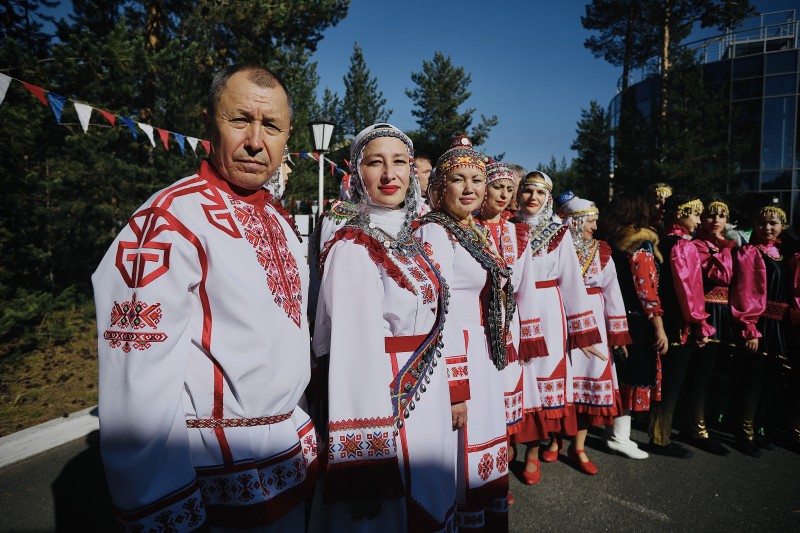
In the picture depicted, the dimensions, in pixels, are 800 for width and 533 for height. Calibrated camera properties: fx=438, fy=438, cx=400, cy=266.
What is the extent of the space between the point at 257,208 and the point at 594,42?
26.3 metres

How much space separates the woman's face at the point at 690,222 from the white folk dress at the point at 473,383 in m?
2.90

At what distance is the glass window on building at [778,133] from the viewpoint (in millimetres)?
20370

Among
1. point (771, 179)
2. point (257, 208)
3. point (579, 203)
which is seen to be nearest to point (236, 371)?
point (257, 208)

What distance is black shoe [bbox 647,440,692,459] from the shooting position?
409 centimetres

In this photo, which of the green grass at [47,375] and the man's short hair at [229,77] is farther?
the green grass at [47,375]

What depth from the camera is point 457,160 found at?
2.69 metres

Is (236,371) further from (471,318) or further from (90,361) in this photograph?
(90,361)

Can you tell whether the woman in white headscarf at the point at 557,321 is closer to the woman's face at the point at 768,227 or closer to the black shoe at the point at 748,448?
the black shoe at the point at 748,448

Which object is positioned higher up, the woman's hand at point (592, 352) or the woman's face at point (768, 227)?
the woman's face at point (768, 227)

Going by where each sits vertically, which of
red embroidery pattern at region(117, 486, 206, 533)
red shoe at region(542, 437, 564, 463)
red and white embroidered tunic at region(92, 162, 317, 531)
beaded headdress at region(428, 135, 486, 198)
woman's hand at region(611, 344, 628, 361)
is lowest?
red shoe at region(542, 437, 564, 463)

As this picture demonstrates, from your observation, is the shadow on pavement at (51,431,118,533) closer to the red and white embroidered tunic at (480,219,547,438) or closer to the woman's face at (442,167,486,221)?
the red and white embroidered tunic at (480,219,547,438)

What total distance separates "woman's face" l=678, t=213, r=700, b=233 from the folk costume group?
1.61 metres

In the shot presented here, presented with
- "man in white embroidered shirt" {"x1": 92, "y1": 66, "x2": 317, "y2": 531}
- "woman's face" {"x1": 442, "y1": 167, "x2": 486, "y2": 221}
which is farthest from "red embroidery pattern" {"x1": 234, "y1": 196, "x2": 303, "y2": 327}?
"woman's face" {"x1": 442, "y1": 167, "x2": 486, "y2": 221}

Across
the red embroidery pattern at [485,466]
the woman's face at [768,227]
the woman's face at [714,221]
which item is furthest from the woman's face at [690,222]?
the red embroidery pattern at [485,466]
